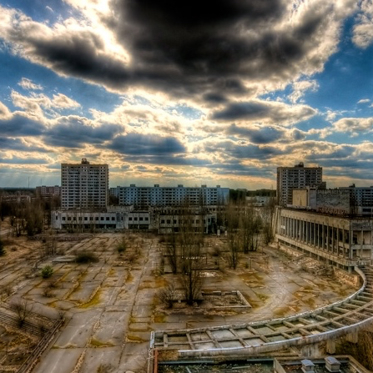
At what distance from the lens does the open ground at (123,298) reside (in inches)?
595

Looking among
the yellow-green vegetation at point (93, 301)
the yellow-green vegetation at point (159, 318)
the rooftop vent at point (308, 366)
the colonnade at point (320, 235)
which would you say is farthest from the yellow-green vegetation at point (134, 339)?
the colonnade at point (320, 235)

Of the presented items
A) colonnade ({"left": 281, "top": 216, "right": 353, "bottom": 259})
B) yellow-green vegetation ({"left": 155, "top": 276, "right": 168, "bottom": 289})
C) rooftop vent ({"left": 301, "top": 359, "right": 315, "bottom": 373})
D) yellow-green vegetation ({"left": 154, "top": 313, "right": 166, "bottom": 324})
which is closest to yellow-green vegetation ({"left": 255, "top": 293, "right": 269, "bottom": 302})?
yellow-green vegetation ({"left": 154, "top": 313, "right": 166, "bottom": 324})

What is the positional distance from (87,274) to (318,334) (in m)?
22.0

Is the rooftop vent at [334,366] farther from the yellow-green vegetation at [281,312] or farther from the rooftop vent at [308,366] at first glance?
the yellow-green vegetation at [281,312]

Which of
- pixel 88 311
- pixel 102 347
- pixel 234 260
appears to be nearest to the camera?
pixel 102 347

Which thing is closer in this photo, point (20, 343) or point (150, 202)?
point (20, 343)

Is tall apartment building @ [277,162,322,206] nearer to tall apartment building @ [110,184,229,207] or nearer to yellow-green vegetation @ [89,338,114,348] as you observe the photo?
tall apartment building @ [110,184,229,207]

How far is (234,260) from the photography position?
108ft

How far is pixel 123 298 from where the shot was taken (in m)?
22.8

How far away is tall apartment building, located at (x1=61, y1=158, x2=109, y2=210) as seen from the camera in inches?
3664

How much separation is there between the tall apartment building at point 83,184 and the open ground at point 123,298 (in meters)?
53.7

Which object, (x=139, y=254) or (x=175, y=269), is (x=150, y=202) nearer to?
(x=139, y=254)

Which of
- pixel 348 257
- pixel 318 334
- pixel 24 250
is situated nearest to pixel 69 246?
pixel 24 250

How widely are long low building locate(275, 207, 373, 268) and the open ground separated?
2221mm
